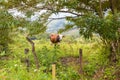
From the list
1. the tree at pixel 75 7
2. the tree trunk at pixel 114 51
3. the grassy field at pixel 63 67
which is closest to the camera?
the grassy field at pixel 63 67

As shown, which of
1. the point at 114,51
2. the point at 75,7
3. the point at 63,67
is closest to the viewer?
the point at 63,67

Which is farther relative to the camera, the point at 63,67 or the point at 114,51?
the point at 114,51

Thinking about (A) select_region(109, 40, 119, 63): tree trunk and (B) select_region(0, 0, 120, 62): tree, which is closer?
(B) select_region(0, 0, 120, 62): tree

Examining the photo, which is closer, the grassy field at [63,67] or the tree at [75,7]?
the grassy field at [63,67]

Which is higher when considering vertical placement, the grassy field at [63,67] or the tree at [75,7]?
the tree at [75,7]

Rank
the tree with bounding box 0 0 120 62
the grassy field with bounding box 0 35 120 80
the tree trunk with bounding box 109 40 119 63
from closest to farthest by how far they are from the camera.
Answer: the grassy field with bounding box 0 35 120 80 < the tree with bounding box 0 0 120 62 < the tree trunk with bounding box 109 40 119 63

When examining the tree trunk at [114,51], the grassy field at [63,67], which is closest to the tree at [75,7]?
the tree trunk at [114,51]

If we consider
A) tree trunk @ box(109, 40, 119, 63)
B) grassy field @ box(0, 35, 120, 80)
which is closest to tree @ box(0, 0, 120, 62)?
tree trunk @ box(109, 40, 119, 63)

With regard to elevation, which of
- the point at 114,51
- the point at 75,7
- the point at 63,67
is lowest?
the point at 63,67

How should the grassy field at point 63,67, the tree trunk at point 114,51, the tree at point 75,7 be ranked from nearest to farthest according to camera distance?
1. the grassy field at point 63,67
2. the tree at point 75,7
3. the tree trunk at point 114,51

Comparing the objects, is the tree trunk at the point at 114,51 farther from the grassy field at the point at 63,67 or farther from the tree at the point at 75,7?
the grassy field at the point at 63,67

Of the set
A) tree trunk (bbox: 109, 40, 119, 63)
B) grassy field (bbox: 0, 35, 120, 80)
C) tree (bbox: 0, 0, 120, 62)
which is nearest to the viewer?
grassy field (bbox: 0, 35, 120, 80)

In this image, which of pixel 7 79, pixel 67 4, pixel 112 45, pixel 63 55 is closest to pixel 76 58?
pixel 63 55

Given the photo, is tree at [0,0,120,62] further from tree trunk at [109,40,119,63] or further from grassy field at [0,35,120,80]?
grassy field at [0,35,120,80]
